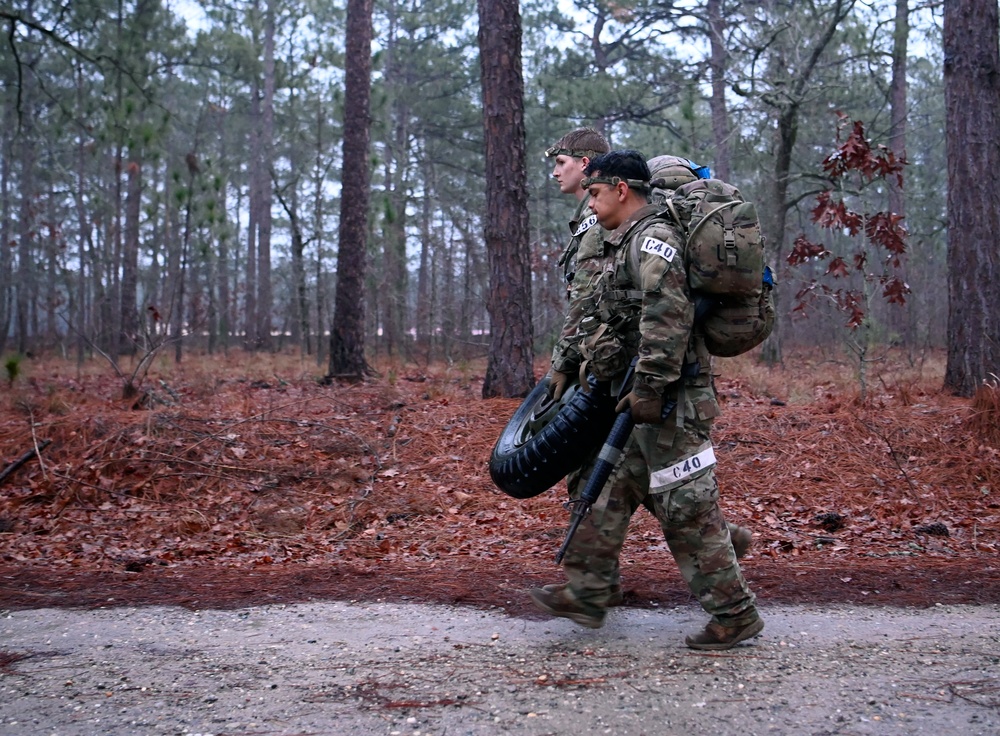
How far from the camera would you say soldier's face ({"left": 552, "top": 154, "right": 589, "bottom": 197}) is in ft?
15.7

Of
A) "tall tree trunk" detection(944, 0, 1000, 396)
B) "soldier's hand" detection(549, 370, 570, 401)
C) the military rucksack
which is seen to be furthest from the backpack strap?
"tall tree trunk" detection(944, 0, 1000, 396)

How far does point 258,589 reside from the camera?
4.93 m

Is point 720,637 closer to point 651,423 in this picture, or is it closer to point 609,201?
point 651,423

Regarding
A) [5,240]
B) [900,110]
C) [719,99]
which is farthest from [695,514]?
[5,240]

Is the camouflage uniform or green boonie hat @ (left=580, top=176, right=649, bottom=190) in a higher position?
green boonie hat @ (left=580, top=176, right=649, bottom=190)

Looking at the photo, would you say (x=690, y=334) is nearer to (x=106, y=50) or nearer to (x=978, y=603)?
(x=978, y=603)

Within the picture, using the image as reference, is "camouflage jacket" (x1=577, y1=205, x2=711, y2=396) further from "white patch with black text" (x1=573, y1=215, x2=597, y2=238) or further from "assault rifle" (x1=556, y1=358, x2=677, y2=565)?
"white patch with black text" (x1=573, y1=215, x2=597, y2=238)

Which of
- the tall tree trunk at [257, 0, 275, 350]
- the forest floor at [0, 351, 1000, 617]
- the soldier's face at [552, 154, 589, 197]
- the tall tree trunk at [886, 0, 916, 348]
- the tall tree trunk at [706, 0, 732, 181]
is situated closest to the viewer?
the soldier's face at [552, 154, 589, 197]

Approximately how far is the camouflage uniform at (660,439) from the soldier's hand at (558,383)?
0.91 ft

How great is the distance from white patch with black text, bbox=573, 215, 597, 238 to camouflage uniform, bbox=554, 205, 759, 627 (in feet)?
1.49

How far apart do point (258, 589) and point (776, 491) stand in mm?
4290

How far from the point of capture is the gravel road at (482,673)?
10.2 ft

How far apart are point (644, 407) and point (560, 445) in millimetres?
480

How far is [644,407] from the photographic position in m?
3.73
